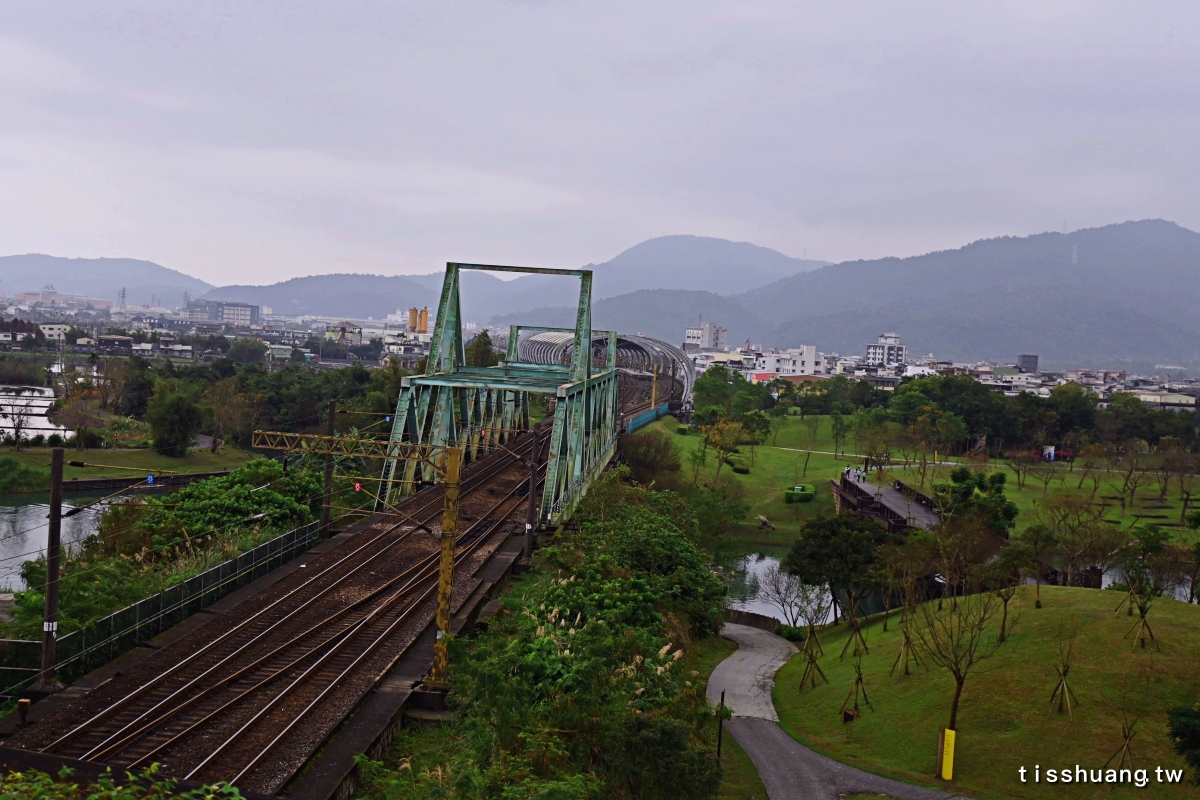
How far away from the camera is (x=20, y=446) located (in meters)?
59.3

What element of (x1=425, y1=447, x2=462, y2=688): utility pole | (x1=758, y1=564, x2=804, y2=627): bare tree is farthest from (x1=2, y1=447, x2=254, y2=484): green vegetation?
(x1=425, y1=447, x2=462, y2=688): utility pole

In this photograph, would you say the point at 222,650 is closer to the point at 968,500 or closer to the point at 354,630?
the point at 354,630

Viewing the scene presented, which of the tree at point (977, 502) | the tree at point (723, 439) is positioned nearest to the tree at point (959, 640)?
the tree at point (977, 502)

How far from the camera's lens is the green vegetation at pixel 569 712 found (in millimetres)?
13367

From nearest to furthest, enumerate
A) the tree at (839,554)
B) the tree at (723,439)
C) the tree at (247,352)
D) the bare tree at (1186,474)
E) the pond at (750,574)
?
the tree at (839,554)
the pond at (750,574)
the bare tree at (1186,474)
the tree at (723,439)
the tree at (247,352)

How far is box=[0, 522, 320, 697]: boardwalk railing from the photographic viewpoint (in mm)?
18250

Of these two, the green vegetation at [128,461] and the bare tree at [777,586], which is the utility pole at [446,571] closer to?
the bare tree at [777,586]

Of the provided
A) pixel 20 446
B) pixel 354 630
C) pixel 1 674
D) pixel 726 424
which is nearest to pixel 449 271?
pixel 354 630

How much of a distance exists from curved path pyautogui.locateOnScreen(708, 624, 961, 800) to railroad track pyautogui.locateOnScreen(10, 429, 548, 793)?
287 inches

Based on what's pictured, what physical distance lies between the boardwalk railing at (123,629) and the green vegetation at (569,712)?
6294 mm

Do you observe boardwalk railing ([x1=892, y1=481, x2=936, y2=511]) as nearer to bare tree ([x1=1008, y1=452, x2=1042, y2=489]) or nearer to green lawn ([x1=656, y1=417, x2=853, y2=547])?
green lawn ([x1=656, y1=417, x2=853, y2=547])

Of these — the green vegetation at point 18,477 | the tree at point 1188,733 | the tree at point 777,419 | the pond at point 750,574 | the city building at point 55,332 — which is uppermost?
the city building at point 55,332

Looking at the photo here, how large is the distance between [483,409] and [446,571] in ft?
84.4

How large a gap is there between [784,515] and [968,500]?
15.0 m
